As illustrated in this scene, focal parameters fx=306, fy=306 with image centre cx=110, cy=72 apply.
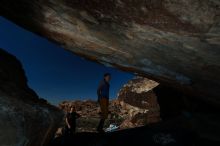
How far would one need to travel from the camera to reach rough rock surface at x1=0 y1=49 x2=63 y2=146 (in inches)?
279

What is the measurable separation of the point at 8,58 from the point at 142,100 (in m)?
19.2

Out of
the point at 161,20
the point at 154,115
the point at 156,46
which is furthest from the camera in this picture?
the point at 154,115

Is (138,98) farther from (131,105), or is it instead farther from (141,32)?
(141,32)

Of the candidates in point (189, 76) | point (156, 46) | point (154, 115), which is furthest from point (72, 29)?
point (154, 115)

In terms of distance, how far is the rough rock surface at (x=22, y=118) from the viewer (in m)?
7.09

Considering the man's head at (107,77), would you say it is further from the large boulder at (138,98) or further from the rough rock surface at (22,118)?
the large boulder at (138,98)

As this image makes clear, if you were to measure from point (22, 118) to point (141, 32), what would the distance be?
3.60 m

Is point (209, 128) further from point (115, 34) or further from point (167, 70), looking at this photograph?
point (115, 34)

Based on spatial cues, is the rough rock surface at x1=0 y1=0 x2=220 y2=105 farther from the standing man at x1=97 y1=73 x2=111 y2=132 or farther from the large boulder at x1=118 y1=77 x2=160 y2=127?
the large boulder at x1=118 y1=77 x2=160 y2=127

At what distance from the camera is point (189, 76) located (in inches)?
413

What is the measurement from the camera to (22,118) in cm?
744

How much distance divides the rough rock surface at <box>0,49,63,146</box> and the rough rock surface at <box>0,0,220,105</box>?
2.33m

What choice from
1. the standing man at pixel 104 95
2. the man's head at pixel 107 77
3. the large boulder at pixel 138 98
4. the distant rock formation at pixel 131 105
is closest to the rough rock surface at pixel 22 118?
the standing man at pixel 104 95

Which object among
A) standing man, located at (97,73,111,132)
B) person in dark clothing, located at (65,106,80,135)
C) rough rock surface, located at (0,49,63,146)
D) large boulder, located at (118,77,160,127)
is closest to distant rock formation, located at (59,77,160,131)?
large boulder, located at (118,77,160,127)
